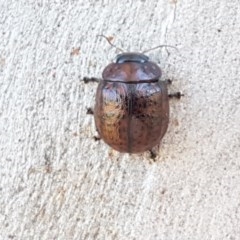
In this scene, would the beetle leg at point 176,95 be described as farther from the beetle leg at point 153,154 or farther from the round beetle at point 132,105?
the beetle leg at point 153,154

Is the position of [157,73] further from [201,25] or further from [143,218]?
[143,218]

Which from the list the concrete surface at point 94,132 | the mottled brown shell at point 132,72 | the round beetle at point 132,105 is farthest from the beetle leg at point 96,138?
the mottled brown shell at point 132,72

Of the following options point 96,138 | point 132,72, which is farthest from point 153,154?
point 132,72

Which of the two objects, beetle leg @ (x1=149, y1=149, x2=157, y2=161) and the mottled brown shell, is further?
beetle leg @ (x1=149, y1=149, x2=157, y2=161)

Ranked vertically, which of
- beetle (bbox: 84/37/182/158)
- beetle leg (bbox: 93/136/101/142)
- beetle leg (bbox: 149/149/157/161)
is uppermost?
beetle (bbox: 84/37/182/158)

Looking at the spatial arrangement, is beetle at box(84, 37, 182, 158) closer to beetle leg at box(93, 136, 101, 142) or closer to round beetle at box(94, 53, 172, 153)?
round beetle at box(94, 53, 172, 153)

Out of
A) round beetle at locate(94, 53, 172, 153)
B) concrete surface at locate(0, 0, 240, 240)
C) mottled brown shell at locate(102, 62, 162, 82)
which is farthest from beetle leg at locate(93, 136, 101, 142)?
mottled brown shell at locate(102, 62, 162, 82)

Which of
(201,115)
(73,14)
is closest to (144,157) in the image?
(201,115)
